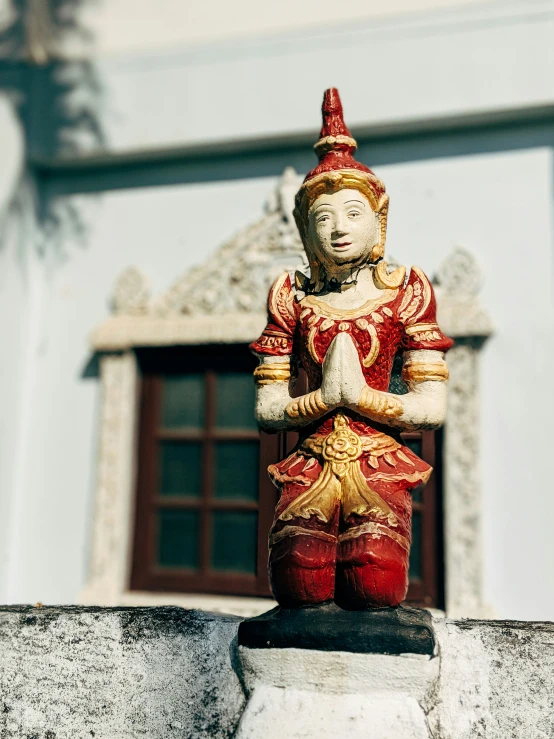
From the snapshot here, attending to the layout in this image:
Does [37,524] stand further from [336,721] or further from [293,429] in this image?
[336,721]

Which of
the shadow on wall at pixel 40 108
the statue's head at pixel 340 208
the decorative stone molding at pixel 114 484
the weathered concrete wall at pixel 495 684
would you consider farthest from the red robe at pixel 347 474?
the shadow on wall at pixel 40 108

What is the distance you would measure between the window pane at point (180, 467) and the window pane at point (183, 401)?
0.12m

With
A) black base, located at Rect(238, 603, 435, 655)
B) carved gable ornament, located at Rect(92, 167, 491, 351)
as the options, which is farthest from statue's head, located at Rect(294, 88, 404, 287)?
carved gable ornament, located at Rect(92, 167, 491, 351)

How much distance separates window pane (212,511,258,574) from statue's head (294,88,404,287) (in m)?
2.19

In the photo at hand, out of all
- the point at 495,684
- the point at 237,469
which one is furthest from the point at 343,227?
the point at 237,469

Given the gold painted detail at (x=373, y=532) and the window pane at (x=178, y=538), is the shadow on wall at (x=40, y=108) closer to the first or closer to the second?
the window pane at (x=178, y=538)

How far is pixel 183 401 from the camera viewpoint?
441cm

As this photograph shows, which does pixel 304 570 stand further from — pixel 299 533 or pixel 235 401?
pixel 235 401

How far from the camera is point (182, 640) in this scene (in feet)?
6.95

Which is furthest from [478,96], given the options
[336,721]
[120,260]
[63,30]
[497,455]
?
[336,721]

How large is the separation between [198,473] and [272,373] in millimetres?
2222

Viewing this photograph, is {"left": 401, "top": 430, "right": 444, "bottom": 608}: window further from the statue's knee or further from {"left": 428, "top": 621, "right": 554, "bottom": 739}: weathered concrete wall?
the statue's knee

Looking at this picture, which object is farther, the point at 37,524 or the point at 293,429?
the point at 37,524

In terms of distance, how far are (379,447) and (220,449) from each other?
231 centimetres
